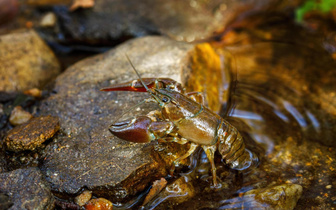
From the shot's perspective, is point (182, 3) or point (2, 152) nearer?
point (2, 152)

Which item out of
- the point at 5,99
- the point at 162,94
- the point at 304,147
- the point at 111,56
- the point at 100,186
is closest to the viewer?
the point at 100,186

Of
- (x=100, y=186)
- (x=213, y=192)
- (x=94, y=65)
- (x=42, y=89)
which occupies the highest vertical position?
(x=94, y=65)

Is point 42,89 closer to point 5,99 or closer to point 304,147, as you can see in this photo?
point 5,99

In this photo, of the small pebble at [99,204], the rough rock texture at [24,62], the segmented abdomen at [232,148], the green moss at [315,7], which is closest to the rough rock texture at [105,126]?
the small pebble at [99,204]

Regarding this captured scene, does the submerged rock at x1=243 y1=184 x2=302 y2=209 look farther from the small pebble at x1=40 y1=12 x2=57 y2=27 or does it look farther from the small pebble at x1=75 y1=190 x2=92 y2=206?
Answer: the small pebble at x1=40 y1=12 x2=57 y2=27

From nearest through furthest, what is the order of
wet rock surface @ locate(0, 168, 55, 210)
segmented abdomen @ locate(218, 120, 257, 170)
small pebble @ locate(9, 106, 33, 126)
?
wet rock surface @ locate(0, 168, 55, 210) < segmented abdomen @ locate(218, 120, 257, 170) < small pebble @ locate(9, 106, 33, 126)

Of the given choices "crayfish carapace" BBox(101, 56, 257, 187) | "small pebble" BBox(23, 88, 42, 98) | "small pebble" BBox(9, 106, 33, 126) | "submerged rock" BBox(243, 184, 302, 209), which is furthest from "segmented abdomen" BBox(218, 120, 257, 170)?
"small pebble" BBox(23, 88, 42, 98)

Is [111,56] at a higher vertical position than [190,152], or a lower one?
higher

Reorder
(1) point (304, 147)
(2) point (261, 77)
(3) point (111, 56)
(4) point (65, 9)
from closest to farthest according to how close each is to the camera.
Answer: (1) point (304, 147), (3) point (111, 56), (2) point (261, 77), (4) point (65, 9)

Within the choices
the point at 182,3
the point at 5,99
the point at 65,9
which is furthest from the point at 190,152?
the point at 65,9
